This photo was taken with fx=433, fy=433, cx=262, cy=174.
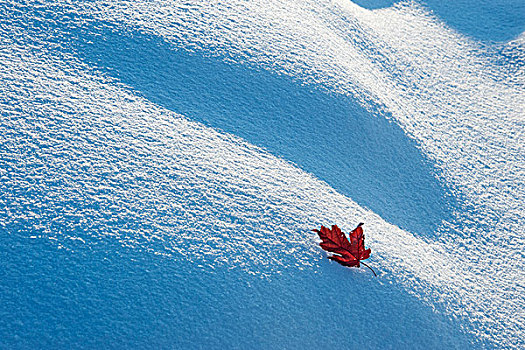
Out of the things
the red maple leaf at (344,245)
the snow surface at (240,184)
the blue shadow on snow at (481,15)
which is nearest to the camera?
the snow surface at (240,184)

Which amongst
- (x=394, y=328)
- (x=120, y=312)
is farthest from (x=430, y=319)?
(x=120, y=312)

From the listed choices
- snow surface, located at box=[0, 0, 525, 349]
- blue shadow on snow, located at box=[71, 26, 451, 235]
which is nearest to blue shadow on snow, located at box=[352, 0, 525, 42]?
snow surface, located at box=[0, 0, 525, 349]

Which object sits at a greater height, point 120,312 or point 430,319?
point 120,312

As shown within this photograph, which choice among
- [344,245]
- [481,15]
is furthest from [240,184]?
[481,15]

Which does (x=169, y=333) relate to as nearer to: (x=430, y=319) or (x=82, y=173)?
(x=82, y=173)

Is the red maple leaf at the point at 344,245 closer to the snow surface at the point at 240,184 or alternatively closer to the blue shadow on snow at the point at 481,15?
the snow surface at the point at 240,184

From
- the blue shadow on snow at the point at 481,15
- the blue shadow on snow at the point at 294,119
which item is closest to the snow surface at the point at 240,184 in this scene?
the blue shadow on snow at the point at 294,119
